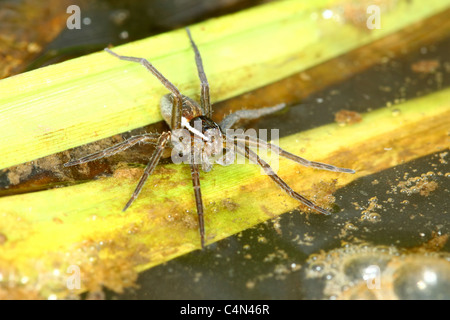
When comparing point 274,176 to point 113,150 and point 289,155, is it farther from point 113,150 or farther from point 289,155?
point 113,150

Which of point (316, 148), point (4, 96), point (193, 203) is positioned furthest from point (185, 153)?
point (4, 96)

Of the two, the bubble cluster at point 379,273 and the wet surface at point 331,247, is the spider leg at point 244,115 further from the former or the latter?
the bubble cluster at point 379,273

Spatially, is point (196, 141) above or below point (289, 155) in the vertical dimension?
above

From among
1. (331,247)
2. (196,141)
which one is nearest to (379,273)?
(331,247)

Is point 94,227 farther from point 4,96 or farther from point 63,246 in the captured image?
point 4,96

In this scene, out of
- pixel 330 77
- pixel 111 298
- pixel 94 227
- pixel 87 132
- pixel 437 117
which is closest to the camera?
pixel 111 298

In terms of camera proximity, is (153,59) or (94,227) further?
(153,59)
